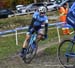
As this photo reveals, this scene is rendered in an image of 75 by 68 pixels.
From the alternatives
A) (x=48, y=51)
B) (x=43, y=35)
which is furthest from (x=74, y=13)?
(x=48, y=51)

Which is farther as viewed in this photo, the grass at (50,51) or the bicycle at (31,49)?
the grass at (50,51)

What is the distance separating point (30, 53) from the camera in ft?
35.6

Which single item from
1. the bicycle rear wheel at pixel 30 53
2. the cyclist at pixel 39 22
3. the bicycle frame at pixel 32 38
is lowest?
the bicycle rear wheel at pixel 30 53

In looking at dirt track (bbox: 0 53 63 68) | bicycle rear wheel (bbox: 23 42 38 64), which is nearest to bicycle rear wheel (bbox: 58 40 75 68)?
dirt track (bbox: 0 53 63 68)

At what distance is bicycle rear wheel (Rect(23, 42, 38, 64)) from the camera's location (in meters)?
10.8

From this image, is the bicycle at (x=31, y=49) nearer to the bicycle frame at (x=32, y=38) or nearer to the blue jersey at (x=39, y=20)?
the bicycle frame at (x=32, y=38)

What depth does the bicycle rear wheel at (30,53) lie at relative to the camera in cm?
1078

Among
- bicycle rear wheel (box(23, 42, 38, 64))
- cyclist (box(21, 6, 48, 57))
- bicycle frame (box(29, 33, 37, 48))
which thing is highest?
cyclist (box(21, 6, 48, 57))

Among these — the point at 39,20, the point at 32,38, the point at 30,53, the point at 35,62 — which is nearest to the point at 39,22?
the point at 39,20

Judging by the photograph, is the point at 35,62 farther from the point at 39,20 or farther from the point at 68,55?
the point at 68,55

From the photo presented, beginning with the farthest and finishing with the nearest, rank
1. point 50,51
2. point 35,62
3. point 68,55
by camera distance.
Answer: point 50,51 < point 35,62 < point 68,55

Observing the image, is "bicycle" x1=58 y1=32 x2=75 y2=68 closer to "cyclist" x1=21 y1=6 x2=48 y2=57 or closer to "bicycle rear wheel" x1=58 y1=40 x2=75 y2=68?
"bicycle rear wheel" x1=58 y1=40 x2=75 y2=68

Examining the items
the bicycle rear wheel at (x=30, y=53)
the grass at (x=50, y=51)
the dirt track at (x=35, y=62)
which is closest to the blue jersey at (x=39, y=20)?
the bicycle rear wheel at (x=30, y=53)

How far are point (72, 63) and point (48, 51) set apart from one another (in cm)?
340
